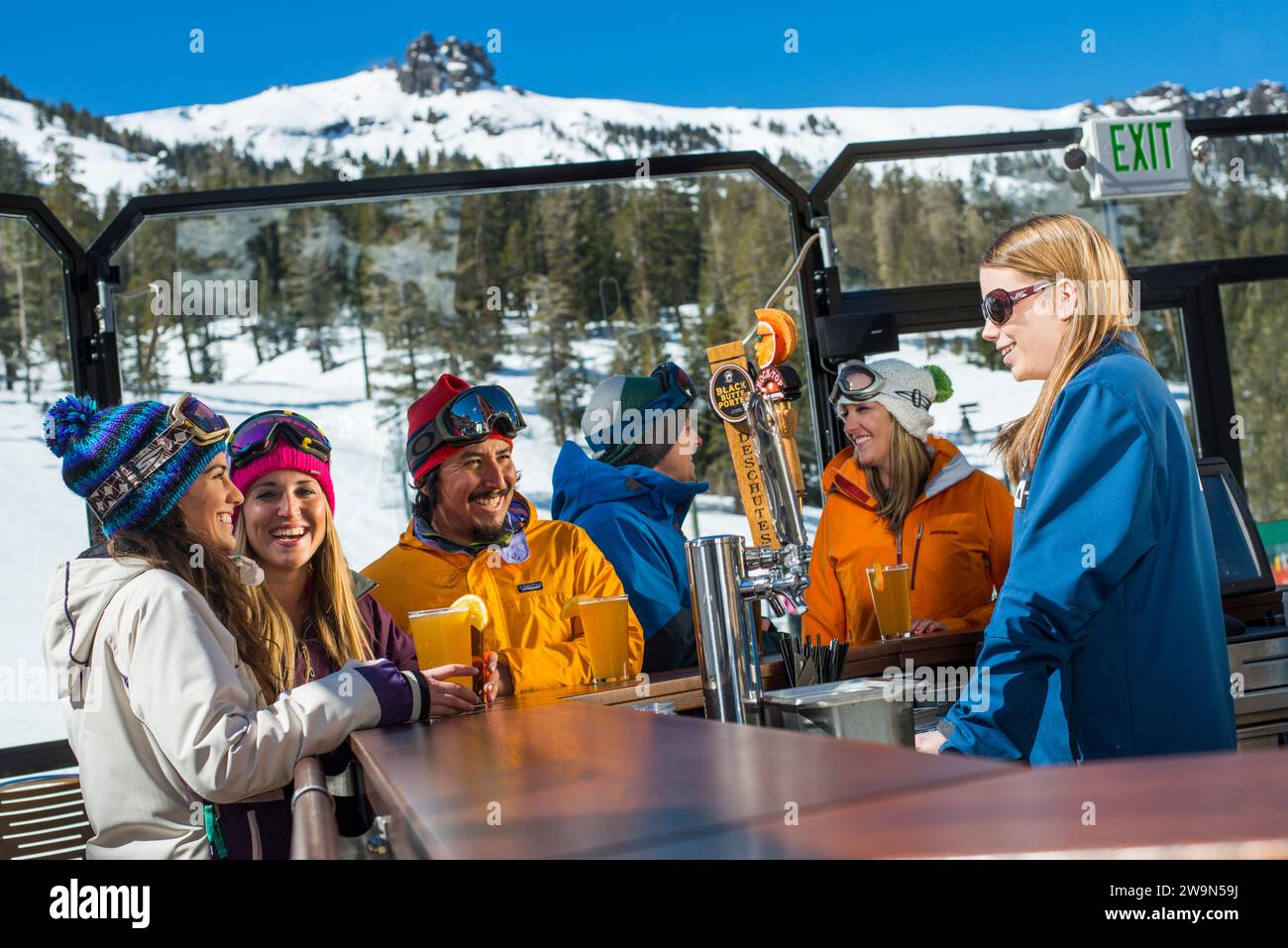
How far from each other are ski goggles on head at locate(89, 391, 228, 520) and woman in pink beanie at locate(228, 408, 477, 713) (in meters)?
0.19

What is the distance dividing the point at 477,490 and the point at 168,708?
1.50 m

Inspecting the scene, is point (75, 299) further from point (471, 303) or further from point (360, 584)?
point (471, 303)

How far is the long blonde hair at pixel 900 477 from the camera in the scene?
3709mm

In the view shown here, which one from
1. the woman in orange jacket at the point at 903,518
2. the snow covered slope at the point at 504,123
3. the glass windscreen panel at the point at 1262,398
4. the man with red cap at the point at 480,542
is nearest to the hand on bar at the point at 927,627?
the woman in orange jacket at the point at 903,518

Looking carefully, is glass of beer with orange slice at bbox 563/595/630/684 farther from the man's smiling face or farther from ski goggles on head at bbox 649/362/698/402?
ski goggles on head at bbox 649/362/698/402

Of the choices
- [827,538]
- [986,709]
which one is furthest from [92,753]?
[827,538]

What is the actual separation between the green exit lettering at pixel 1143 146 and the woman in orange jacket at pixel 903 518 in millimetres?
1920

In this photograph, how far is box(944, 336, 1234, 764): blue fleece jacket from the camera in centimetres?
171

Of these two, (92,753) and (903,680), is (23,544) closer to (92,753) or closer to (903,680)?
(92,753)

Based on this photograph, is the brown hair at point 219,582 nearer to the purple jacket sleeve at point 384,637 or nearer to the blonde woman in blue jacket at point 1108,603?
the purple jacket sleeve at point 384,637

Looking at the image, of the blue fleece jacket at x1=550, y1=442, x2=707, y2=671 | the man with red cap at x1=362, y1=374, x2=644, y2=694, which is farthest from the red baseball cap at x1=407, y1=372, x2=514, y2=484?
the blue fleece jacket at x1=550, y1=442, x2=707, y2=671

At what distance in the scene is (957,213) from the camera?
18.6 ft

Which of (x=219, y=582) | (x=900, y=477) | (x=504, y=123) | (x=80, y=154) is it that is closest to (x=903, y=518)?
(x=900, y=477)

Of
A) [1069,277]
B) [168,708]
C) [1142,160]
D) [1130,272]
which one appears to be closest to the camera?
[168,708]
